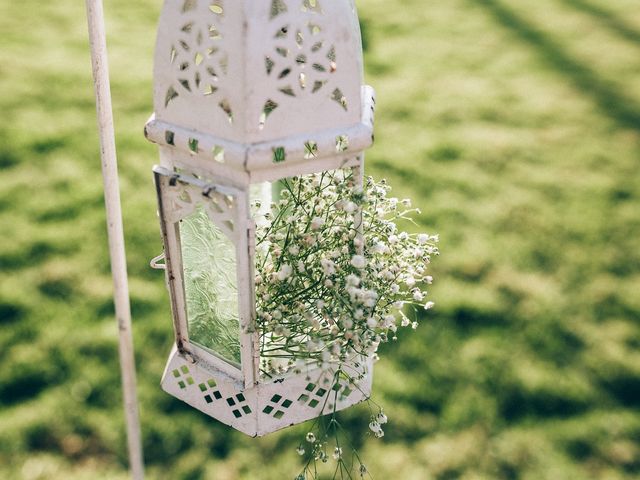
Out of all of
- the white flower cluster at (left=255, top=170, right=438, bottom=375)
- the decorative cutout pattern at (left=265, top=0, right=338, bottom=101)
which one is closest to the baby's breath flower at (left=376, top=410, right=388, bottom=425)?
the white flower cluster at (left=255, top=170, right=438, bottom=375)

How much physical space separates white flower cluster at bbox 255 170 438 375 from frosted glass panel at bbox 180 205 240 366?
8cm

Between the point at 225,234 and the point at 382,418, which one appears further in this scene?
the point at 382,418

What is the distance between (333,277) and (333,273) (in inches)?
1.6

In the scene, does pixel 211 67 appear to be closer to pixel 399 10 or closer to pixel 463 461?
pixel 463 461

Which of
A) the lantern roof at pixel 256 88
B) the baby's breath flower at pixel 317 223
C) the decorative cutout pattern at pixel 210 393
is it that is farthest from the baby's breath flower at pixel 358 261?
the decorative cutout pattern at pixel 210 393

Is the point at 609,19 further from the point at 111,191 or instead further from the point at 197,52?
the point at 111,191

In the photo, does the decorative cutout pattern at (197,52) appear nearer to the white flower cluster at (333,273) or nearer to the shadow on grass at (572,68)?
the white flower cluster at (333,273)

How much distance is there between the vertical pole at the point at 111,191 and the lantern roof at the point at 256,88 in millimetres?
111

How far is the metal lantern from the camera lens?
1.30 metres

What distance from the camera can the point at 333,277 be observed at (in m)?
1.58

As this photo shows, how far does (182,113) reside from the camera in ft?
4.56

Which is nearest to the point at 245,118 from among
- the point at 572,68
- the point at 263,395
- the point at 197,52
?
the point at 197,52

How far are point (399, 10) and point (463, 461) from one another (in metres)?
4.55

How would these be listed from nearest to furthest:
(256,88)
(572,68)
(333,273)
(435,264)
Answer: (256,88), (333,273), (435,264), (572,68)
